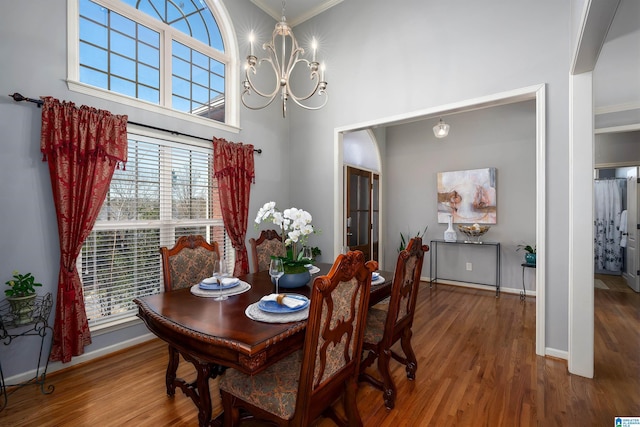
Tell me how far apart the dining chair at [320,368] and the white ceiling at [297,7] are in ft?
12.8

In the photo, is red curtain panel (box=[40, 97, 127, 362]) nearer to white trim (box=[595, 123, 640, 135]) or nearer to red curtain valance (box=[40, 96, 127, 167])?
red curtain valance (box=[40, 96, 127, 167])

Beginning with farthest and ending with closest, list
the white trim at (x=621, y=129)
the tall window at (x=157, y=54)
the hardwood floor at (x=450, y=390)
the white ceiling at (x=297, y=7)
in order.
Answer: the white ceiling at (x=297, y=7) → the white trim at (x=621, y=129) → the tall window at (x=157, y=54) → the hardwood floor at (x=450, y=390)

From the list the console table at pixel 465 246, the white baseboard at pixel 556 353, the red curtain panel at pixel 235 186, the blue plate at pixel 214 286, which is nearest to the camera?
the blue plate at pixel 214 286

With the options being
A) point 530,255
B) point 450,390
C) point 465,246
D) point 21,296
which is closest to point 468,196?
point 465,246

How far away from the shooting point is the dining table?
1.22 metres

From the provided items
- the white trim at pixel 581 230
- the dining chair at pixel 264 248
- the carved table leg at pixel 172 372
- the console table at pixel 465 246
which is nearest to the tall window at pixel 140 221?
the dining chair at pixel 264 248

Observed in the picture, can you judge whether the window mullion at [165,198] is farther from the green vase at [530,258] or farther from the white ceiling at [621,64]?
the green vase at [530,258]

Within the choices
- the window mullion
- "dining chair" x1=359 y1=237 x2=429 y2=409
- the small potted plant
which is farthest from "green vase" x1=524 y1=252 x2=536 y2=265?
the window mullion

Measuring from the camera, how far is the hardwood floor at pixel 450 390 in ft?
5.91

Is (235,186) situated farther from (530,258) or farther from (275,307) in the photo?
(530,258)

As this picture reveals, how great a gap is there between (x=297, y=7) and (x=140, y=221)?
3357 mm

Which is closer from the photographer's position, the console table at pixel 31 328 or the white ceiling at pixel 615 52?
the console table at pixel 31 328

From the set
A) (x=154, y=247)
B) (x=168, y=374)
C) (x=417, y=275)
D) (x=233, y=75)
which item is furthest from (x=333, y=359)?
(x=233, y=75)

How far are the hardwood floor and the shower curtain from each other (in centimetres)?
339
